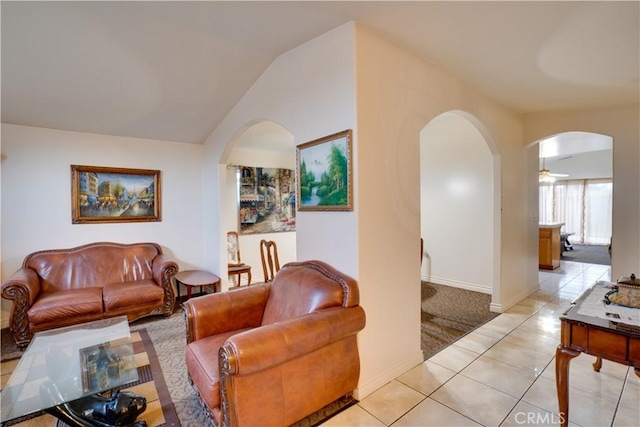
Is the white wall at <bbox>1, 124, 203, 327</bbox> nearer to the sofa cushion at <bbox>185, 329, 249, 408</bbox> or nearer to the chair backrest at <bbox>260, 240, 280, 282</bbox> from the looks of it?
the chair backrest at <bbox>260, 240, 280, 282</bbox>

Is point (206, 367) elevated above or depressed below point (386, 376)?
above

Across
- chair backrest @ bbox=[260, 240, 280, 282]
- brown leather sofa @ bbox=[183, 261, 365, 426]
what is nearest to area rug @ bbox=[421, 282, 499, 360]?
brown leather sofa @ bbox=[183, 261, 365, 426]

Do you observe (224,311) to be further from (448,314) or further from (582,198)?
(582,198)

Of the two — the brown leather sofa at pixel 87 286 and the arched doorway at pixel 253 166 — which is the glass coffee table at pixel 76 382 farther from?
the arched doorway at pixel 253 166

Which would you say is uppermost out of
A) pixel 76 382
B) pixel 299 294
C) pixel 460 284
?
pixel 299 294

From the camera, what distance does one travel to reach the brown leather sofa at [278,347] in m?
1.50

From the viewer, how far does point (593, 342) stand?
1.48 meters

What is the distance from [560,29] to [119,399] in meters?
3.83

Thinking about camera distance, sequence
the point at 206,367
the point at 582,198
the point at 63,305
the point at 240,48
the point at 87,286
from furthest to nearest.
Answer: the point at 582,198, the point at 87,286, the point at 63,305, the point at 240,48, the point at 206,367

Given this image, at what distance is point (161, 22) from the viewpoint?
7.50ft

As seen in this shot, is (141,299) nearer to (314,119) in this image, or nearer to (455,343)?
(314,119)

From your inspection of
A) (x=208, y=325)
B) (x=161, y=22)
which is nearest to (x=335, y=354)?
(x=208, y=325)

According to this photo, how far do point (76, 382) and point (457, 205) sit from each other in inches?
190

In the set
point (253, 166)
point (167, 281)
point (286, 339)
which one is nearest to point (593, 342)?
point (286, 339)
